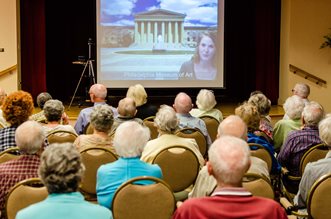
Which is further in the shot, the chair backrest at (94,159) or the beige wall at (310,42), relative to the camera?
the beige wall at (310,42)

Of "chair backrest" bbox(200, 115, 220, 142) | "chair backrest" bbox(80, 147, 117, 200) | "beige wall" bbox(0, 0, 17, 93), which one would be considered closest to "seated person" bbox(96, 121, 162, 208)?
"chair backrest" bbox(80, 147, 117, 200)

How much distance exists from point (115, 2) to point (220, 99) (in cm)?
314

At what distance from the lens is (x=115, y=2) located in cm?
1089

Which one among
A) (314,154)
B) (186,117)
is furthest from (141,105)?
(314,154)

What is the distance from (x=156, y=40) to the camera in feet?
36.0

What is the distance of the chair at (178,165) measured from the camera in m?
4.25

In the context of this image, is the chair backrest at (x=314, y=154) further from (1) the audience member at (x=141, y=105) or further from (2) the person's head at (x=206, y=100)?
(1) the audience member at (x=141, y=105)

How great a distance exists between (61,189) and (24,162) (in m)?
1.07

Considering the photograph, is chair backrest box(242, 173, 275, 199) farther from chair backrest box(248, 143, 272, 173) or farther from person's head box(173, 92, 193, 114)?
person's head box(173, 92, 193, 114)

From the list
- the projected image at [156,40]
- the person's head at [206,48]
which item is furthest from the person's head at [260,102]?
the person's head at [206,48]

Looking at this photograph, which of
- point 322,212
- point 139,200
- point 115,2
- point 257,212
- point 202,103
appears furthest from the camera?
point 115,2

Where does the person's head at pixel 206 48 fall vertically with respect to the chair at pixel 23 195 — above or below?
above

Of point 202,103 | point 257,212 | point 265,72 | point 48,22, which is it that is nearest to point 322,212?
point 257,212

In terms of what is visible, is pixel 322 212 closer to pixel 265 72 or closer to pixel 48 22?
pixel 265 72
